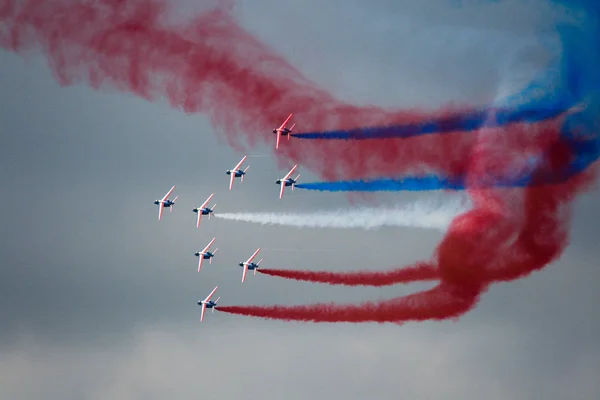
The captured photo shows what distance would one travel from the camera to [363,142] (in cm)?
10012

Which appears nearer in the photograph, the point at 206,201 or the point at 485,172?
the point at 485,172

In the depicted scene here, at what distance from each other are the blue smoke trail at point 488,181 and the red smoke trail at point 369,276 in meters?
3.78

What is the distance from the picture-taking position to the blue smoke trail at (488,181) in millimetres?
95750

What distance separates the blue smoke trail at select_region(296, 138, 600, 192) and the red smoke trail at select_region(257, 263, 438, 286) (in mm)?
3783

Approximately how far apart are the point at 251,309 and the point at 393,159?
37.0 feet

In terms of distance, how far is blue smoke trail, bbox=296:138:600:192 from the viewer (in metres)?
95.8

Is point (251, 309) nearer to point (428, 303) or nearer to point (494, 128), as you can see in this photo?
point (428, 303)

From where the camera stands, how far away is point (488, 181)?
325ft

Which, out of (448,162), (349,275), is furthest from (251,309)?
(448,162)

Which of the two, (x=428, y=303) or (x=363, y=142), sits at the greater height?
(x=363, y=142)

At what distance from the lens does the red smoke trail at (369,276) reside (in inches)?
3962

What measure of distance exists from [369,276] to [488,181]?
7339 mm

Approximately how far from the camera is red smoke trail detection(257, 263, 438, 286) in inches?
3962

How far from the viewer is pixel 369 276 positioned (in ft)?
335
